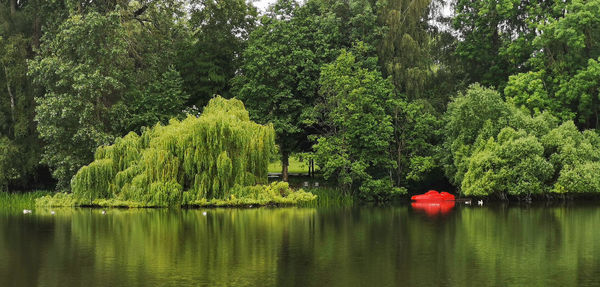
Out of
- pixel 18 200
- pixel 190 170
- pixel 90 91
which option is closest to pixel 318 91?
pixel 190 170

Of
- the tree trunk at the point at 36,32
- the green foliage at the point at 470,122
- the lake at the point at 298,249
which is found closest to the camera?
the lake at the point at 298,249

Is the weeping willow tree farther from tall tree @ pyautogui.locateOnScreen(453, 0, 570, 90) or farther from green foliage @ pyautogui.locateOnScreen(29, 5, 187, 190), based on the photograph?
tall tree @ pyautogui.locateOnScreen(453, 0, 570, 90)

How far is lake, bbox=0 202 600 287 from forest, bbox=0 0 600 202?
9.27 metres

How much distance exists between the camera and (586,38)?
49.5 metres

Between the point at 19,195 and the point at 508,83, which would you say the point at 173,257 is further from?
the point at 508,83

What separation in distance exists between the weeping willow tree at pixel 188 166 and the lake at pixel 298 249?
3777mm

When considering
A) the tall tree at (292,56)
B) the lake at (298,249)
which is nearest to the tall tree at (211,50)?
the tall tree at (292,56)

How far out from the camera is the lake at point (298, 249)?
1661 centimetres

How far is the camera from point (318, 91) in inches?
1876

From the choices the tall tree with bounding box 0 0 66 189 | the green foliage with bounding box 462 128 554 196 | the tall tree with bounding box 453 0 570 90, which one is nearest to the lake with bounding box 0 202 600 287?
the green foliage with bounding box 462 128 554 196

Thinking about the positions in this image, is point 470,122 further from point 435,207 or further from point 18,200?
point 18,200

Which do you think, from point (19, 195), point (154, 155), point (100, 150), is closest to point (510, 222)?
point (154, 155)

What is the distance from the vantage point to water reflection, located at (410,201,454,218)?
36.2m

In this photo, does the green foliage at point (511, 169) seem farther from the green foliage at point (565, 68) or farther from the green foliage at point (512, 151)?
the green foliage at point (565, 68)
